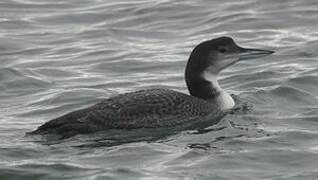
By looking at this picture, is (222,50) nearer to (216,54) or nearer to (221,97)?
(216,54)

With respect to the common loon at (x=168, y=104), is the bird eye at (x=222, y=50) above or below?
above

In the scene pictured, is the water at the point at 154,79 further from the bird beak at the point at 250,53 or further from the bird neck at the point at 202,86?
the bird beak at the point at 250,53

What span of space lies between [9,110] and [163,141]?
96.4 inches

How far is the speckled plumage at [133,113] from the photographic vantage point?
37.9ft

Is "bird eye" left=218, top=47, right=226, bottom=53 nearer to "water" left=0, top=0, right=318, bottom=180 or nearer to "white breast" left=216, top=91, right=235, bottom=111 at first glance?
"white breast" left=216, top=91, right=235, bottom=111

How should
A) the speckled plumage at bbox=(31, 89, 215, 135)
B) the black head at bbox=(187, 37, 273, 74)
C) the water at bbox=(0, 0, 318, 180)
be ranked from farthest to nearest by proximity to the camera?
the black head at bbox=(187, 37, 273, 74) → the speckled plumage at bbox=(31, 89, 215, 135) → the water at bbox=(0, 0, 318, 180)

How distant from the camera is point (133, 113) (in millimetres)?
11867

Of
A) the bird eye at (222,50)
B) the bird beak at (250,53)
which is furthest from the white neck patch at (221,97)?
the bird beak at (250,53)

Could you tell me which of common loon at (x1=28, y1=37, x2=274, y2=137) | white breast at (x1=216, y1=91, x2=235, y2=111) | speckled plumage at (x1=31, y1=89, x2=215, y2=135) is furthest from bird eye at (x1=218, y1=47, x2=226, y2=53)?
speckled plumage at (x1=31, y1=89, x2=215, y2=135)

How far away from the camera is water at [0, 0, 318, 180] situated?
10.6 m

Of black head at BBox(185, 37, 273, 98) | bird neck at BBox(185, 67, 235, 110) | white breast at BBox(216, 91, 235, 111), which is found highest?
black head at BBox(185, 37, 273, 98)

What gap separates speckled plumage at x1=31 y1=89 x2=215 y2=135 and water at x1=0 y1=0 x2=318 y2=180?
15 centimetres

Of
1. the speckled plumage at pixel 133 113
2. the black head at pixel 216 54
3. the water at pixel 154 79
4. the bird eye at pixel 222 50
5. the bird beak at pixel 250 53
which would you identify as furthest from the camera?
the bird beak at pixel 250 53

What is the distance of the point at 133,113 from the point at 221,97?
139 cm
